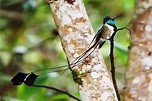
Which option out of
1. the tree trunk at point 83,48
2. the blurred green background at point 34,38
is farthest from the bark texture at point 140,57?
the blurred green background at point 34,38

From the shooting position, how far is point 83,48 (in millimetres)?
794

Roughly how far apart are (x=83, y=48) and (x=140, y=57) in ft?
1.01

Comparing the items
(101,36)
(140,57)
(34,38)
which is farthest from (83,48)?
(34,38)

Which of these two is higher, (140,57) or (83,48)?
(83,48)

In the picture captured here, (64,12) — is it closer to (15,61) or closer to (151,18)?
(151,18)

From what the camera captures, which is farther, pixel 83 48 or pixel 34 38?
pixel 34 38

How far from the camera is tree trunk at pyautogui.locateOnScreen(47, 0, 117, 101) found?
2.58ft

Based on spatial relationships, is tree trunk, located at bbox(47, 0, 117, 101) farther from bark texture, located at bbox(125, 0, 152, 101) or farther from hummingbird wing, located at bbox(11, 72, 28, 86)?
bark texture, located at bbox(125, 0, 152, 101)

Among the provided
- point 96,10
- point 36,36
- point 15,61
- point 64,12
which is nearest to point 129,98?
point 64,12

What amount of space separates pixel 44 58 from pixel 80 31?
1736mm

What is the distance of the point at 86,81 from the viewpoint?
→ 2.62ft

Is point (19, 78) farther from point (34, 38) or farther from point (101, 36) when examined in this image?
point (34, 38)

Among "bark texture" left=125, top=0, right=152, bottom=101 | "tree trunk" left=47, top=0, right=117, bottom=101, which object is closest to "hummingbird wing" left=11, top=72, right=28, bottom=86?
"tree trunk" left=47, top=0, right=117, bottom=101

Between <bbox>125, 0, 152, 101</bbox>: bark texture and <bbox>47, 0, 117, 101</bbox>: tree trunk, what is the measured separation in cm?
24
